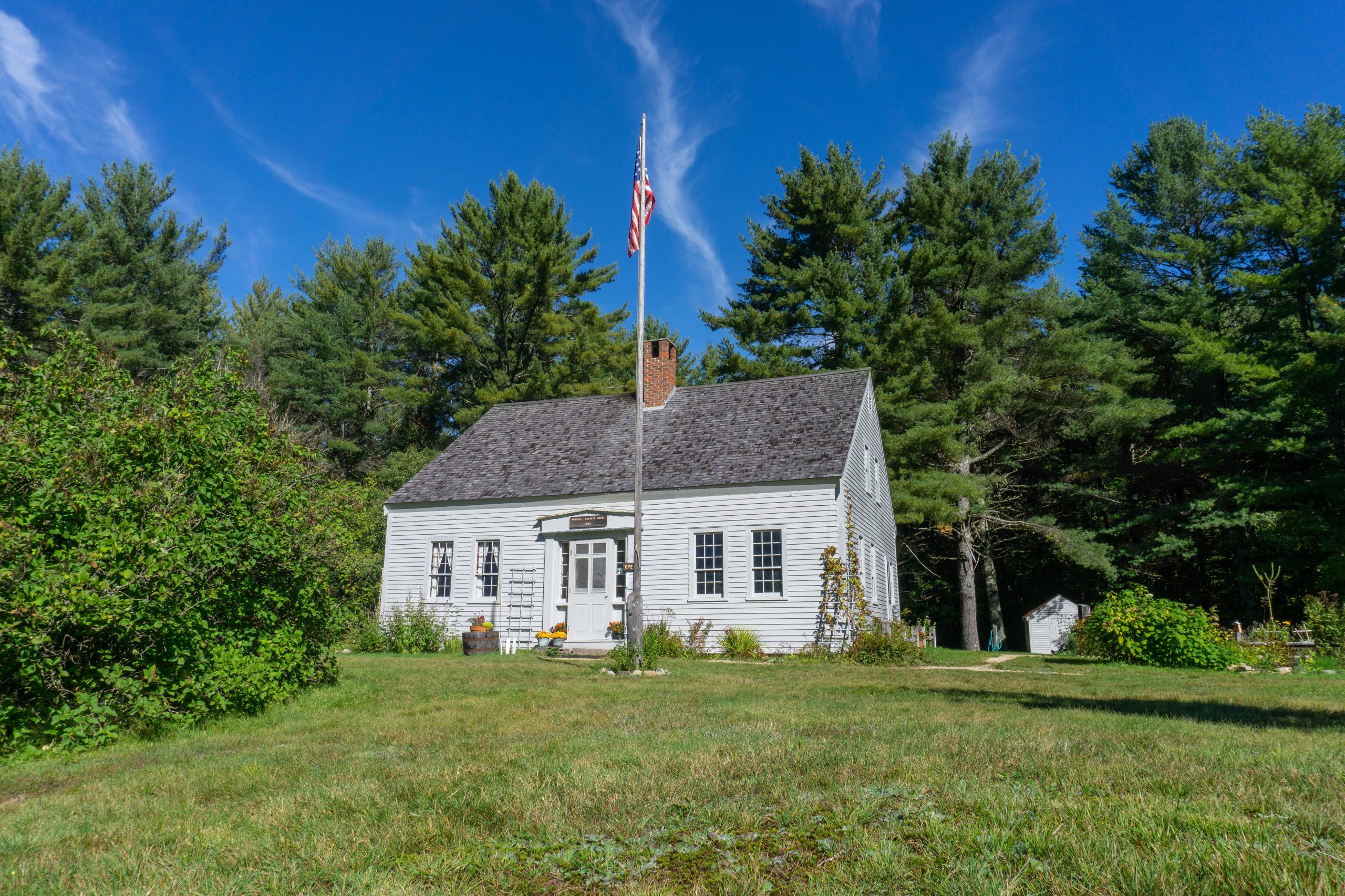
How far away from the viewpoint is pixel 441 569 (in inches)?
828

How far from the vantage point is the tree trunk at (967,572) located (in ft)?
85.1

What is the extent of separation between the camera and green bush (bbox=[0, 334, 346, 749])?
600cm

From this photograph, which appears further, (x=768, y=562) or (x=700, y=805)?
(x=768, y=562)

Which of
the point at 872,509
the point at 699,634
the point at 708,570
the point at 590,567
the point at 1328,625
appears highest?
the point at 872,509

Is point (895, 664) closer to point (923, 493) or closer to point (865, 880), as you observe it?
point (923, 493)

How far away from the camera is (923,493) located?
2556cm

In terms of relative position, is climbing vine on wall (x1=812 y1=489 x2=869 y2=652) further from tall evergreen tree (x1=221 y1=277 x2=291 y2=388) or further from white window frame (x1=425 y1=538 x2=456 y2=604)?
tall evergreen tree (x1=221 y1=277 x2=291 y2=388)

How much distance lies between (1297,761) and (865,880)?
3.44m

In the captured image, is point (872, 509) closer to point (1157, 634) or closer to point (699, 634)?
point (699, 634)

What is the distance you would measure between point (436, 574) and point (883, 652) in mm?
11442

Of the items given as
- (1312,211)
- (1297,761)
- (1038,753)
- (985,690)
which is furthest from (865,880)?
(1312,211)

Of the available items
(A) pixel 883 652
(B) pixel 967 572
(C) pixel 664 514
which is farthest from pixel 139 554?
(B) pixel 967 572

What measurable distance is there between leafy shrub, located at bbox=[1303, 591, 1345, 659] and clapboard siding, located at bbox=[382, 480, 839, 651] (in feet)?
31.4

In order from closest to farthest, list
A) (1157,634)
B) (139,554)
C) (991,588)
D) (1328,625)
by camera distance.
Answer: (139,554) → (1157,634) → (1328,625) → (991,588)
